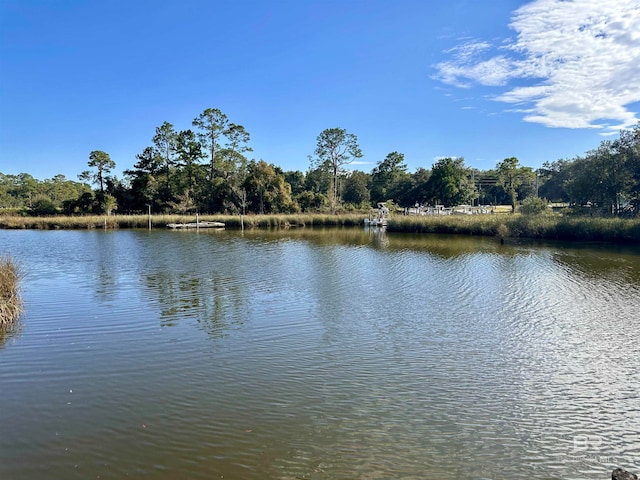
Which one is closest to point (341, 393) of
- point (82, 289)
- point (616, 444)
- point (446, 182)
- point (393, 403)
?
point (393, 403)

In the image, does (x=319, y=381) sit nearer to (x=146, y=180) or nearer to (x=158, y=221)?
(x=158, y=221)

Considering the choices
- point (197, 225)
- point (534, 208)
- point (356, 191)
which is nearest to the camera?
point (534, 208)

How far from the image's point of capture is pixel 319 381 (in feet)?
21.7

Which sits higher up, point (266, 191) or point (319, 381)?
point (266, 191)

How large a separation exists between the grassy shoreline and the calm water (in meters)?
18.1

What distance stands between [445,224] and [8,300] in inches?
1350

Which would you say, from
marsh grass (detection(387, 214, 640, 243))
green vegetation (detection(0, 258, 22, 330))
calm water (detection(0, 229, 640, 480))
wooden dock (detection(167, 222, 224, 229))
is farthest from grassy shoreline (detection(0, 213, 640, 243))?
green vegetation (detection(0, 258, 22, 330))

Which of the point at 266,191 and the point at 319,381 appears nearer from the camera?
the point at 319,381

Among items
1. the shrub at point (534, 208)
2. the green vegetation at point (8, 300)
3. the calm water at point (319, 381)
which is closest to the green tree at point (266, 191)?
the shrub at point (534, 208)

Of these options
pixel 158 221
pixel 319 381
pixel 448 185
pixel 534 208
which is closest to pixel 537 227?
pixel 534 208

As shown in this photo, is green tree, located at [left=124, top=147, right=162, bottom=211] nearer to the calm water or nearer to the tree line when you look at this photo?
the tree line

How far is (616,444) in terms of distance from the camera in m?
5.03

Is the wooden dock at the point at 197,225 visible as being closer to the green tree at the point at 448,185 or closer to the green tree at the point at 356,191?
the green tree at the point at 356,191

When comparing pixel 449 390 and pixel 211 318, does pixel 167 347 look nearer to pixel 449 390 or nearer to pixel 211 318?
pixel 211 318
